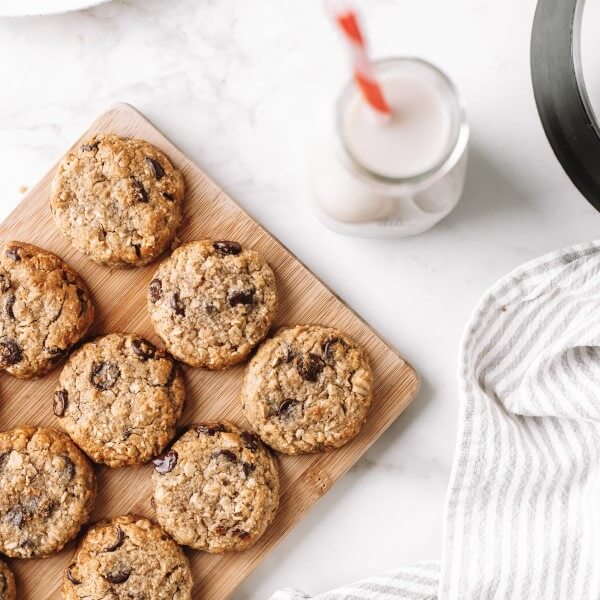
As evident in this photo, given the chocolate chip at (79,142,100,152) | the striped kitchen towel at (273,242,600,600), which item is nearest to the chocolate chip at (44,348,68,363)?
the chocolate chip at (79,142,100,152)

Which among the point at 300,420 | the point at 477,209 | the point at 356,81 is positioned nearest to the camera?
the point at 356,81

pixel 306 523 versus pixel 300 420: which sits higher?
pixel 300 420

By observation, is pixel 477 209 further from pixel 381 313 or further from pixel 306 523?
pixel 306 523

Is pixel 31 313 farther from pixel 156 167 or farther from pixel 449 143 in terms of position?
pixel 449 143

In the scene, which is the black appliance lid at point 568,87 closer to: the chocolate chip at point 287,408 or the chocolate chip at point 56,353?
the chocolate chip at point 287,408

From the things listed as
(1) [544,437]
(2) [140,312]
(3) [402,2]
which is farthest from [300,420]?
(3) [402,2]

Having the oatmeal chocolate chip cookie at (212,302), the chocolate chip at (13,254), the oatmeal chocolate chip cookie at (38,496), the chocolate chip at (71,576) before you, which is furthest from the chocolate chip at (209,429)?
the chocolate chip at (13,254)

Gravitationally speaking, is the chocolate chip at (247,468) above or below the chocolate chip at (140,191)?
below
